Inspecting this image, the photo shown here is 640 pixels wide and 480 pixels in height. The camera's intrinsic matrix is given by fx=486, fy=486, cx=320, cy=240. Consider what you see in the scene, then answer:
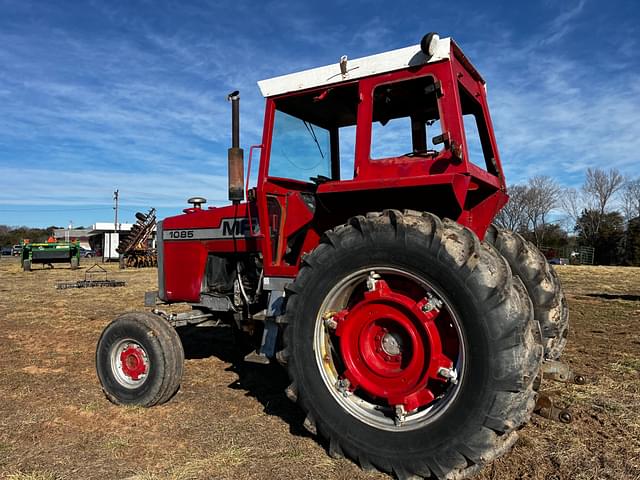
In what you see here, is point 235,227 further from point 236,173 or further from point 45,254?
point 45,254

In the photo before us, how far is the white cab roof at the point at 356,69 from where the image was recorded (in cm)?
327

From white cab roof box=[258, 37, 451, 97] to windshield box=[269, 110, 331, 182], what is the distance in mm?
271

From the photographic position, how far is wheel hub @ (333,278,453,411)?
2.92m

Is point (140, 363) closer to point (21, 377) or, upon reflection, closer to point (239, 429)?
point (239, 429)

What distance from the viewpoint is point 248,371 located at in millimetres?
5242

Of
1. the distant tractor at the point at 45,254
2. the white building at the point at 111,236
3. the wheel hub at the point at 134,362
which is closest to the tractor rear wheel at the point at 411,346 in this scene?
the wheel hub at the point at 134,362

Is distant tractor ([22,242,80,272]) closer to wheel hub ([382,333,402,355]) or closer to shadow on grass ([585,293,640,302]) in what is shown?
shadow on grass ([585,293,640,302])

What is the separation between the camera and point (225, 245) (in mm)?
4863

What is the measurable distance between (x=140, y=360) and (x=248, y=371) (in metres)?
1.32

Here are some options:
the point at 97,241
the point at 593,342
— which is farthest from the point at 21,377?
the point at 97,241

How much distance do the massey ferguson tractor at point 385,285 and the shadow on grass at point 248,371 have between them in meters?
0.58

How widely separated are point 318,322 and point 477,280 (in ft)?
3.54

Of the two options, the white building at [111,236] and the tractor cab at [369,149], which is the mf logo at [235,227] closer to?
the tractor cab at [369,149]

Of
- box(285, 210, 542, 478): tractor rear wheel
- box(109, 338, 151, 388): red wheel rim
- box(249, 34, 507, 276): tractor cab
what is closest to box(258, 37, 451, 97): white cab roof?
box(249, 34, 507, 276): tractor cab
